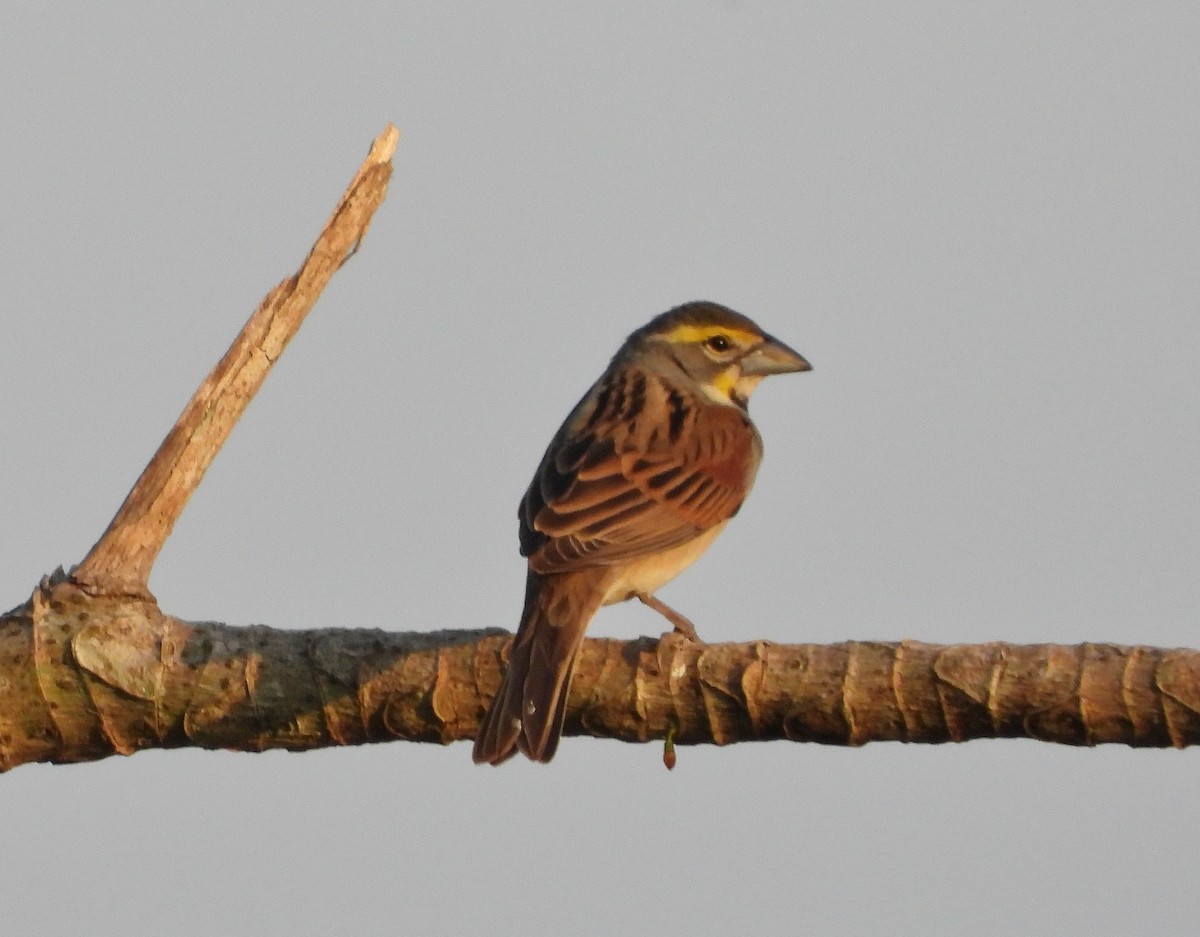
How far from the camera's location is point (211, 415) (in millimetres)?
7391

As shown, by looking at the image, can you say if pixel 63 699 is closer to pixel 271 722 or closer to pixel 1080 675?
pixel 271 722

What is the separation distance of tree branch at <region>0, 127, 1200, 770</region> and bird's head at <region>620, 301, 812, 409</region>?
307 centimetres

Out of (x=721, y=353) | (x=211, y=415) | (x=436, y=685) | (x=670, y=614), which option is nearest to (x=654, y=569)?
(x=670, y=614)

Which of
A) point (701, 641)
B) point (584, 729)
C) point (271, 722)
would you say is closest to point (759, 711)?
point (701, 641)

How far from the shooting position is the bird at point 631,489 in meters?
6.72

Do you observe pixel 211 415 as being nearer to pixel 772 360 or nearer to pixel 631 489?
pixel 631 489

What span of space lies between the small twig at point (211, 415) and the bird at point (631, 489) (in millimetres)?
1435

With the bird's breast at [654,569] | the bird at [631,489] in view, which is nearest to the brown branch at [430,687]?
the bird at [631,489]

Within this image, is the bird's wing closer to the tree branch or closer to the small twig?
the tree branch

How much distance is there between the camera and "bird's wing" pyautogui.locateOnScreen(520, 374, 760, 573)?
792 centimetres

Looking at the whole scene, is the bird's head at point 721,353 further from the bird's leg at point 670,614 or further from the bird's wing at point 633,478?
the bird's leg at point 670,614

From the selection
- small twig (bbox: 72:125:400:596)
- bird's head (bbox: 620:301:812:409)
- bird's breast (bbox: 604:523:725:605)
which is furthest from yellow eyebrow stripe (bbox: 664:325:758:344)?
small twig (bbox: 72:125:400:596)

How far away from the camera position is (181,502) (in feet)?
24.3

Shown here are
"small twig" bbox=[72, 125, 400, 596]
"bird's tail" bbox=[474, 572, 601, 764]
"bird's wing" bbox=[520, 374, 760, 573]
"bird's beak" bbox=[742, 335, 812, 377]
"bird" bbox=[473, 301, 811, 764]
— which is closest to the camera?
"bird's tail" bbox=[474, 572, 601, 764]
